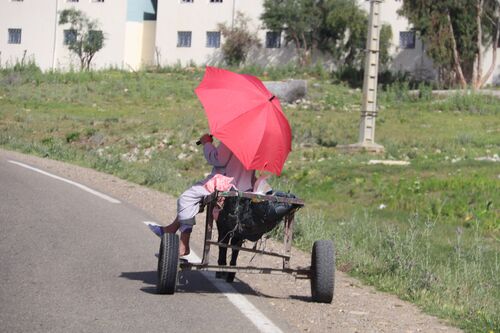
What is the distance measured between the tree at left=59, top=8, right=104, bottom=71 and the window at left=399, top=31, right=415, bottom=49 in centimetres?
1890

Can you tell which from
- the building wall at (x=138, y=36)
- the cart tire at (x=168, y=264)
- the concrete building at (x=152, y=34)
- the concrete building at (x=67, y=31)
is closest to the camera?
the cart tire at (x=168, y=264)

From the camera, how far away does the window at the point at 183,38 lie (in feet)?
220

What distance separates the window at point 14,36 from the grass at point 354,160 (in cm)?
1969

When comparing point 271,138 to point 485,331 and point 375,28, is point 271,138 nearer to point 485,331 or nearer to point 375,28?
point 485,331

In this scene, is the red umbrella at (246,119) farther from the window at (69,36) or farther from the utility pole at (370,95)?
the window at (69,36)

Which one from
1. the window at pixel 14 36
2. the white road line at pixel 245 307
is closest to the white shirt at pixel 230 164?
the white road line at pixel 245 307

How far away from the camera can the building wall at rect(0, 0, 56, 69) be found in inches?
2778

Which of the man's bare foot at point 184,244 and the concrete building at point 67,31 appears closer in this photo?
the man's bare foot at point 184,244

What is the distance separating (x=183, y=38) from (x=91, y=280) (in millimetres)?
58390

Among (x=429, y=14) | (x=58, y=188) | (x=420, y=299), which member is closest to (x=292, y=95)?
(x=429, y=14)

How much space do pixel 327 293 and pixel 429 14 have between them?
4593 centimetres

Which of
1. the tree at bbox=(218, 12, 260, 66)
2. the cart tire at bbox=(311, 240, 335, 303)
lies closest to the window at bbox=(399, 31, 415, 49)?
the tree at bbox=(218, 12, 260, 66)

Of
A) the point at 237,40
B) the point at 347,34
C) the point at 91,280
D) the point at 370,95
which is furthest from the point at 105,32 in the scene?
the point at 91,280

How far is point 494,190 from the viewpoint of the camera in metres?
20.5
